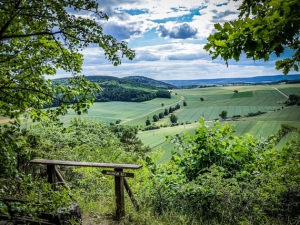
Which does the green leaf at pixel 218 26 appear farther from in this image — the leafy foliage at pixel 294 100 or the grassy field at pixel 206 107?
the leafy foliage at pixel 294 100

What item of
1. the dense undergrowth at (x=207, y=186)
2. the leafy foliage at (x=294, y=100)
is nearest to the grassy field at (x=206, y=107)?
the leafy foliage at (x=294, y=100)

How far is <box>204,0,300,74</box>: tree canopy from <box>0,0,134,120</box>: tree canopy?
178 cm

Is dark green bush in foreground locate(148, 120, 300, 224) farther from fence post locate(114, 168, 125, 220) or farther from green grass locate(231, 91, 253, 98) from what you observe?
green grass locate(231, 91, 253, 98)

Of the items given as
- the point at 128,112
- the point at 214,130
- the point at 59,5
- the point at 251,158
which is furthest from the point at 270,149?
the point at 128,112

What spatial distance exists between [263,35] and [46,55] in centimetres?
318

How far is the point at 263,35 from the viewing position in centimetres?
212

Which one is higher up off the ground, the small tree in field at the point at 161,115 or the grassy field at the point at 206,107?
the grassy field at the point at 206,107

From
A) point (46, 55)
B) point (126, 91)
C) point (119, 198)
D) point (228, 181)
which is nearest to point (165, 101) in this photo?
point (126, 91)

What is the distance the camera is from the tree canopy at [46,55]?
3223 mm

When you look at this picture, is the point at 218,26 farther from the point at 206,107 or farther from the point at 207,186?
the point at 206,107

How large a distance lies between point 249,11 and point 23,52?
328 cm

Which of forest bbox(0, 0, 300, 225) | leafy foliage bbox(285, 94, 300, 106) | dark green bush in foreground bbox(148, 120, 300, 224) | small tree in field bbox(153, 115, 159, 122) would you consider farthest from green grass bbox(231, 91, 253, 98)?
forest bbox(0, 0, 300, 225)

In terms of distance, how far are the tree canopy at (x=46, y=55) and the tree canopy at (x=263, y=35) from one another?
178cm

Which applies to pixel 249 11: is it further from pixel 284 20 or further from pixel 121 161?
pixel 121 161
